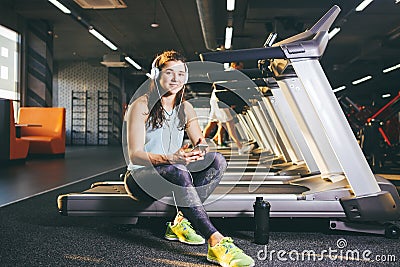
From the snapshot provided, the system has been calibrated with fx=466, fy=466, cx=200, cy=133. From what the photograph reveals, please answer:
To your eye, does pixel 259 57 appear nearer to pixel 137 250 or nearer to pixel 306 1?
pixel 137 250

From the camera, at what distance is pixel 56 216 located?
2863 millimetres

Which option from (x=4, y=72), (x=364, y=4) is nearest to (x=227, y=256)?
(x=364, y=4)

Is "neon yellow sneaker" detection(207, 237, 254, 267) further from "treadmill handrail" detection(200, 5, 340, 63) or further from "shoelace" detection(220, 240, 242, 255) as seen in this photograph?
"treadmill handrail" detection(200, 5, 340, 63)

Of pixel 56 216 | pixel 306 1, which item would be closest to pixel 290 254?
pixel 56 216

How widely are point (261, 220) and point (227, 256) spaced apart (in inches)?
16.4

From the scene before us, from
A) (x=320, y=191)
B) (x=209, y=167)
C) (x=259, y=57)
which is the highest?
(x=259, y=57)

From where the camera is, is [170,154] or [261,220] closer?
[170,154]

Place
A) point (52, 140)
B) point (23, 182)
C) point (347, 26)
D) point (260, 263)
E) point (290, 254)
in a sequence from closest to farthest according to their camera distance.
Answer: point (260, 263)
point (290, 254)
point (23, 182)
point (52, 140)
point (347, 26)

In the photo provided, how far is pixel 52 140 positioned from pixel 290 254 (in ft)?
22.2

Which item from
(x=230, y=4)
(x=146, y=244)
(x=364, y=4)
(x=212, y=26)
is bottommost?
(x=146, y=244)

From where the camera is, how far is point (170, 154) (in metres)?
2.01

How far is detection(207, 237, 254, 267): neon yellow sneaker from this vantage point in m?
1.78

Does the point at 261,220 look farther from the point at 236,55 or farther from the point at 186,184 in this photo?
the point at 236,55

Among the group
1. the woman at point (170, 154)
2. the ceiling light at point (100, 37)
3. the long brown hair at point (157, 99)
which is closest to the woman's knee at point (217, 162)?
the woman at point (170, 154)
